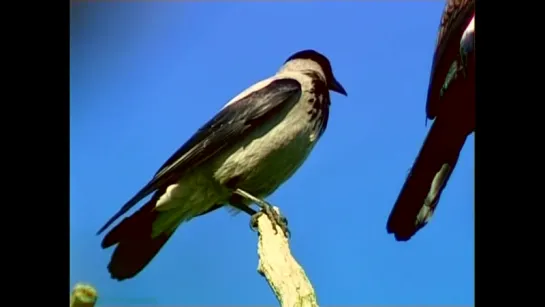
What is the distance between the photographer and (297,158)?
9.46 ft

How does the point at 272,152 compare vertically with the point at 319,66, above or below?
below

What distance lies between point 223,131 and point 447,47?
29.3 inches

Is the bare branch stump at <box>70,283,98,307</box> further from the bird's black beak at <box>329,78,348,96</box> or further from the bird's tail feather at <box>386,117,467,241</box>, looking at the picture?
the bird's black beak at <box>329,78,348,96</box>

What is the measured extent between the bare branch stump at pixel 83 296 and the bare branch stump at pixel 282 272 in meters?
0.43

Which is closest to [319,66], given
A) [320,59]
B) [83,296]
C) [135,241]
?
[320,59]

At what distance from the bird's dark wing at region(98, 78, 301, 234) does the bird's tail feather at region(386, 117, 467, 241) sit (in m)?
0.53

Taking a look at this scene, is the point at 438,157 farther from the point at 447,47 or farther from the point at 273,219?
the point at 273,219

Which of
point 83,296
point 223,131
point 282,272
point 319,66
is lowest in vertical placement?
point 83,296

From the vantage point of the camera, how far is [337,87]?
3.11m

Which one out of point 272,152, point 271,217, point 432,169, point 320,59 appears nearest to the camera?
point 432,169

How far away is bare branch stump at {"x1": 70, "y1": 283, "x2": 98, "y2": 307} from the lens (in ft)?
6.03
